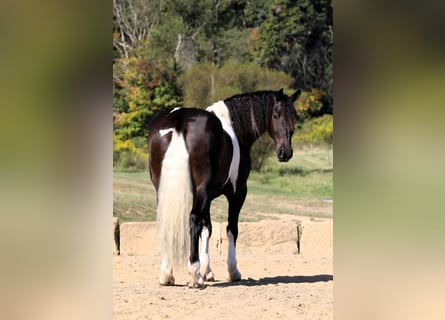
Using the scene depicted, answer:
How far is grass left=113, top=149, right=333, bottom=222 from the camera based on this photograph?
12.3 m

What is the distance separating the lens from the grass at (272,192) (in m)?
12.3

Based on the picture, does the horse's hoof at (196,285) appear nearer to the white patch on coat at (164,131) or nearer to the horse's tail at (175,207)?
the horse's tail at (175,207)

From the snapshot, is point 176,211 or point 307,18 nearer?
point 176,211

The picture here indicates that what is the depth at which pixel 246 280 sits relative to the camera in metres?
6.66

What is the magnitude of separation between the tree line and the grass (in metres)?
1.45

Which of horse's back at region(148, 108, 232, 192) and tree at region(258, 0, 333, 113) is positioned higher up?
tree at region(258, 0, 333, 113)

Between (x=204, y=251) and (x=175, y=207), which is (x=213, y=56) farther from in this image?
(x=175, y=207)

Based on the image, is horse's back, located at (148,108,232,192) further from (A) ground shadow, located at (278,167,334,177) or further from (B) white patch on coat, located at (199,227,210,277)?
(A) ground shadow, located at (278,167,334,177)

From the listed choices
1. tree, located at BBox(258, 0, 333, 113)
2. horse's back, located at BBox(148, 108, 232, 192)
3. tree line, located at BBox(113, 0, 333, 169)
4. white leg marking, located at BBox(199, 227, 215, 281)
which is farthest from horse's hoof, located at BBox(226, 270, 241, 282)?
tree, located at BBox(258, 0, 333, 113)

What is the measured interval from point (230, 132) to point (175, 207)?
1.10m
